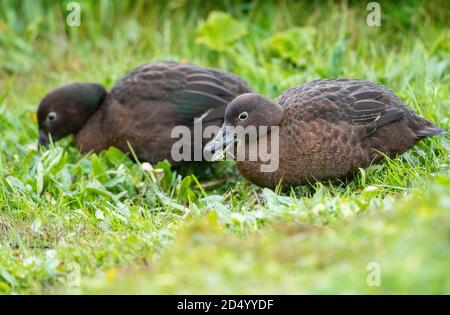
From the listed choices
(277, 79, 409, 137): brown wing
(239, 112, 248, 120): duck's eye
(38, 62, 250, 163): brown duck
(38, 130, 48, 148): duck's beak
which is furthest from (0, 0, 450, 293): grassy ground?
(239, 112, 248, 120): duck's eye

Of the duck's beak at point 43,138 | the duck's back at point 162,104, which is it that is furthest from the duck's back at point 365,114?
the duck's beak at point 43,138

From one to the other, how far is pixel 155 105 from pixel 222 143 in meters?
Result: 1.17

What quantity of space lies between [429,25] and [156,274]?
206 inches

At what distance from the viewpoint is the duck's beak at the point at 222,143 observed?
5.55 m

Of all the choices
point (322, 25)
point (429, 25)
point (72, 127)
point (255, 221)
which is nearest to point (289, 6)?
point (322, 25)

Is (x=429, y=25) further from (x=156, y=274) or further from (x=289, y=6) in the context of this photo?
(x=156, y=274)

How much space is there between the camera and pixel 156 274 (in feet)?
11.8

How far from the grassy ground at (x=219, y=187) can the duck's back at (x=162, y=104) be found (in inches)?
9.5

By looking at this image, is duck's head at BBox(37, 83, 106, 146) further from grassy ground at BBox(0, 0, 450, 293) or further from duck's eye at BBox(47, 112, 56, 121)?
grassy ground at BBox(0, 0, 450, 293)

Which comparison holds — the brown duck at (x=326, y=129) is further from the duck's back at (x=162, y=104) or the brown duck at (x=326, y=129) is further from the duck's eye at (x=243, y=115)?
the duck's back at (x=162, y=104)

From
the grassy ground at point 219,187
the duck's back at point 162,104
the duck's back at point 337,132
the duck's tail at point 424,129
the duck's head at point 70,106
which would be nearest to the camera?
the grassy ground at point 219,187

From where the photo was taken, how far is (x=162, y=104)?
21.3ft

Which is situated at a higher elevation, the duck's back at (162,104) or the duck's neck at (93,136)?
the duck's back at (162,104)
